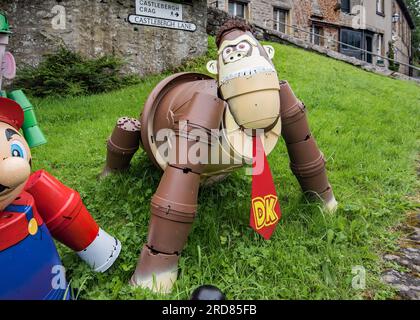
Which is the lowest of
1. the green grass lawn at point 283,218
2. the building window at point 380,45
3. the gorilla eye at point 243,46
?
the building window at point 380,45

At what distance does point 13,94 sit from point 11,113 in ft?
0.84

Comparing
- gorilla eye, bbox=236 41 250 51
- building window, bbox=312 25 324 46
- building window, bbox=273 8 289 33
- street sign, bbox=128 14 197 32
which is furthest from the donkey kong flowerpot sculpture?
building window, bbox=312 25 324 46

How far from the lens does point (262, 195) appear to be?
2.03 meters

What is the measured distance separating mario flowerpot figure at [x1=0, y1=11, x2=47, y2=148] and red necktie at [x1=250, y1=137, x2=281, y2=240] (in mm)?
1092

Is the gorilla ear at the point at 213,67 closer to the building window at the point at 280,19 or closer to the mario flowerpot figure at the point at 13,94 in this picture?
the mario flowerpot figure at the point at 13,94

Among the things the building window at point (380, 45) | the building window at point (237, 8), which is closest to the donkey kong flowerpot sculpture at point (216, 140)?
the building window at point (237, 8)

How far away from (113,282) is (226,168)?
0.87 meters

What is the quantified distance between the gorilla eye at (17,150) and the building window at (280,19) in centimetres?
1599

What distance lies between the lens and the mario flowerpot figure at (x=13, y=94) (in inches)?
67.2

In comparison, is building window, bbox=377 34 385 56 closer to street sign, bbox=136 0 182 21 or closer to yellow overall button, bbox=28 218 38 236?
street sign, bbox=136 0 182 21

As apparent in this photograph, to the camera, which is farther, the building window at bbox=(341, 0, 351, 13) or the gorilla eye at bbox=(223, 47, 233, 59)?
the building window at bbox=(341, 0, 351, 13)

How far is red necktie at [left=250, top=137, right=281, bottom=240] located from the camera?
201cm

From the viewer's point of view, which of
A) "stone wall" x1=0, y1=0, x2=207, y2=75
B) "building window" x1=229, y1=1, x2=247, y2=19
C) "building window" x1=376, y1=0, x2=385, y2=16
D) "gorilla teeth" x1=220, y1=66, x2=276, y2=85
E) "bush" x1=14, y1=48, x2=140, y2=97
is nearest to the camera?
"gorilla teeth" x1=220, y1=66, x2=276, y2=85
